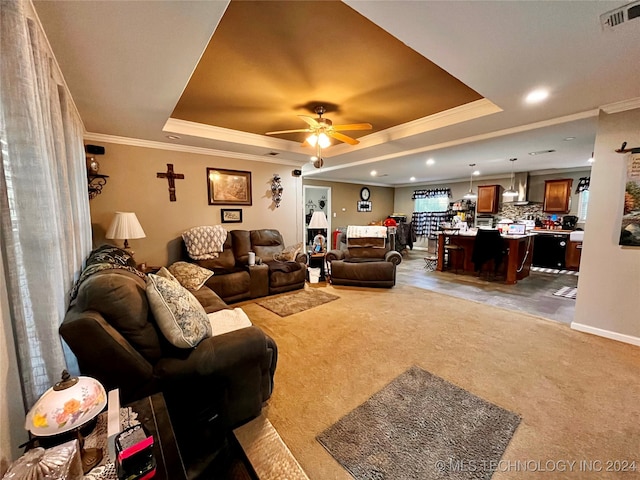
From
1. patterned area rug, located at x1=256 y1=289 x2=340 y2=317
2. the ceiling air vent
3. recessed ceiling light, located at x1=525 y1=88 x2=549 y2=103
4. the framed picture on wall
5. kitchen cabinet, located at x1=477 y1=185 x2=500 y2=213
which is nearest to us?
the ceiling air vent

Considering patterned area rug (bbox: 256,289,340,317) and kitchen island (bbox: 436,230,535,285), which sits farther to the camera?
kitchen island (bbox: 436,230,535,285)

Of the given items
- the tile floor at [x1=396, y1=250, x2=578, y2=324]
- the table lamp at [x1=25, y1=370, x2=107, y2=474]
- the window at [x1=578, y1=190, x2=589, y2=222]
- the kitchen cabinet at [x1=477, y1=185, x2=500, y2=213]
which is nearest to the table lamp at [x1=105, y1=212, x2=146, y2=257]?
the table lamp at [x1=25, y1=370, x2=107, y2=474]

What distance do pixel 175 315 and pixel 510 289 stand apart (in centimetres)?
506

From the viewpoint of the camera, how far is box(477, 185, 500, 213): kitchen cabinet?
707cm

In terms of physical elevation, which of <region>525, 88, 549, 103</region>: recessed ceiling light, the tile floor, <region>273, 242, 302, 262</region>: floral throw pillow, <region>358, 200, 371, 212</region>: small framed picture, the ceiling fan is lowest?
the tile floor

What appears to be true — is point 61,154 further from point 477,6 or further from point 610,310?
point 610,310

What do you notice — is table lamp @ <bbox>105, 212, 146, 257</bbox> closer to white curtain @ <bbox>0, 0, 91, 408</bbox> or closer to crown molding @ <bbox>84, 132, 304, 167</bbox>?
crown molding @ <bbox>84, 132, 304, 167</bbox>

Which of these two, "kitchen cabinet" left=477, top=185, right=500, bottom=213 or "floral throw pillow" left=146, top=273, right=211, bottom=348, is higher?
"kitchen cabinet" left=477, top=185, right=500, bottom=213

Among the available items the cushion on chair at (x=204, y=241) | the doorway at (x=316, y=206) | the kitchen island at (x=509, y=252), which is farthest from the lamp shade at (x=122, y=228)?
the kitchen island at (x=509, y=252)

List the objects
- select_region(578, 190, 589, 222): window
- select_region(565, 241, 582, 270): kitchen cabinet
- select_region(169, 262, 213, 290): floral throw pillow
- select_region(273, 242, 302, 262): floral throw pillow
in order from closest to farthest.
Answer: select_region(169, 262, 213, 290): floral throw pillow < select_region(273, 242, 302, 262): floral throw pillow < select_region(565, 241, 582, 270): kitchen cabinet < select_region(578, 190, 589, 222): window

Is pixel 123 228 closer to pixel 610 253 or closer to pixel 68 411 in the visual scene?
pixel 68 411

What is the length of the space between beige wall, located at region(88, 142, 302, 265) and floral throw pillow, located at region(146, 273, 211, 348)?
9.16ft

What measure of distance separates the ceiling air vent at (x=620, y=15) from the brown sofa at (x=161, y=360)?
2.63 meters

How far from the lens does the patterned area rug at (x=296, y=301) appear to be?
139 inches
